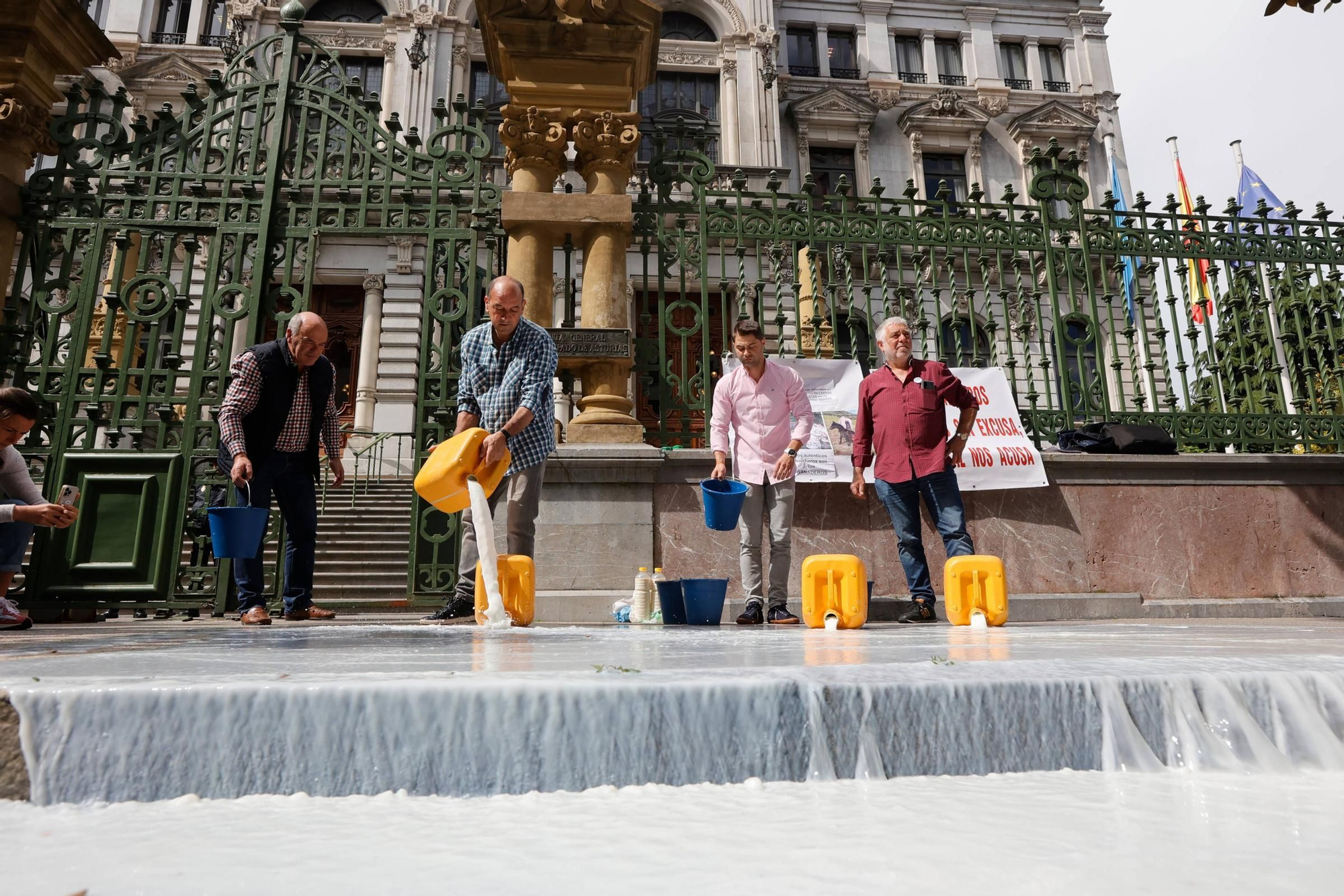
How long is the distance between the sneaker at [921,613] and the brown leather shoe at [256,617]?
14.2 feet

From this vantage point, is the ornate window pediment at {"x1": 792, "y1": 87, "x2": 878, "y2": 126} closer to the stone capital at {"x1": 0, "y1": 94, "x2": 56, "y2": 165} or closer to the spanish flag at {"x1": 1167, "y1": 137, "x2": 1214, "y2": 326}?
the spanish flag at {"x1": 1167, "y1": 137, "x2": 1214, "y2": 326}

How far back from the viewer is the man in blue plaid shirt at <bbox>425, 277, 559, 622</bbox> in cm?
518

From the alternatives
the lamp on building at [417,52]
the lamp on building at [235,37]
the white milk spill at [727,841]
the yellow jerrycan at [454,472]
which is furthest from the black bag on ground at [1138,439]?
the lamp on building at [235,37]

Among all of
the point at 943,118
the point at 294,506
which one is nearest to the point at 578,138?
the point at 294,506

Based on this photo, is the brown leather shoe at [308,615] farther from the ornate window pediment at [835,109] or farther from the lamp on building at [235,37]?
the ornate window pediment at [835,109]

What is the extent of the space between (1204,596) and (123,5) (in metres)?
30.7

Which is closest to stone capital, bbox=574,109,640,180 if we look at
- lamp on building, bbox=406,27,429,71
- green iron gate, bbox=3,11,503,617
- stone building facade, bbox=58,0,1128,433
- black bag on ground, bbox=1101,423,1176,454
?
green iron gate, bbox=3,11,503,617

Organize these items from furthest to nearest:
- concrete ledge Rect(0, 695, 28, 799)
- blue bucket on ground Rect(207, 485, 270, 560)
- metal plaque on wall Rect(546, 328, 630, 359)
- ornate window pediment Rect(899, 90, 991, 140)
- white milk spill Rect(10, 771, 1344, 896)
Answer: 1. ornate window pediment Rect(899, 90, 991, 140)
2. metal plaque on wall Rect(546, 328, 630, 359)
3. blue bucket on ground Rect(207, 485, 270, 560)
4. concrete ledge Rect(0, 695, 28, 799)
5. white milk spill Rect(10, 771, 1344, 896)

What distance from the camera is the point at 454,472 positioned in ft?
13.9

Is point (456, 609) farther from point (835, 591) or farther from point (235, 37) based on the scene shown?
point (235, 37)

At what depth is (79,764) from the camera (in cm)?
136

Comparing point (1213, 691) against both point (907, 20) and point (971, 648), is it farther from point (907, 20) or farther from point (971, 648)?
point (907, 20)

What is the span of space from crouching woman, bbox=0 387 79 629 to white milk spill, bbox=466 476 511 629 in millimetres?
2125

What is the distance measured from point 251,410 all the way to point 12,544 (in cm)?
177
